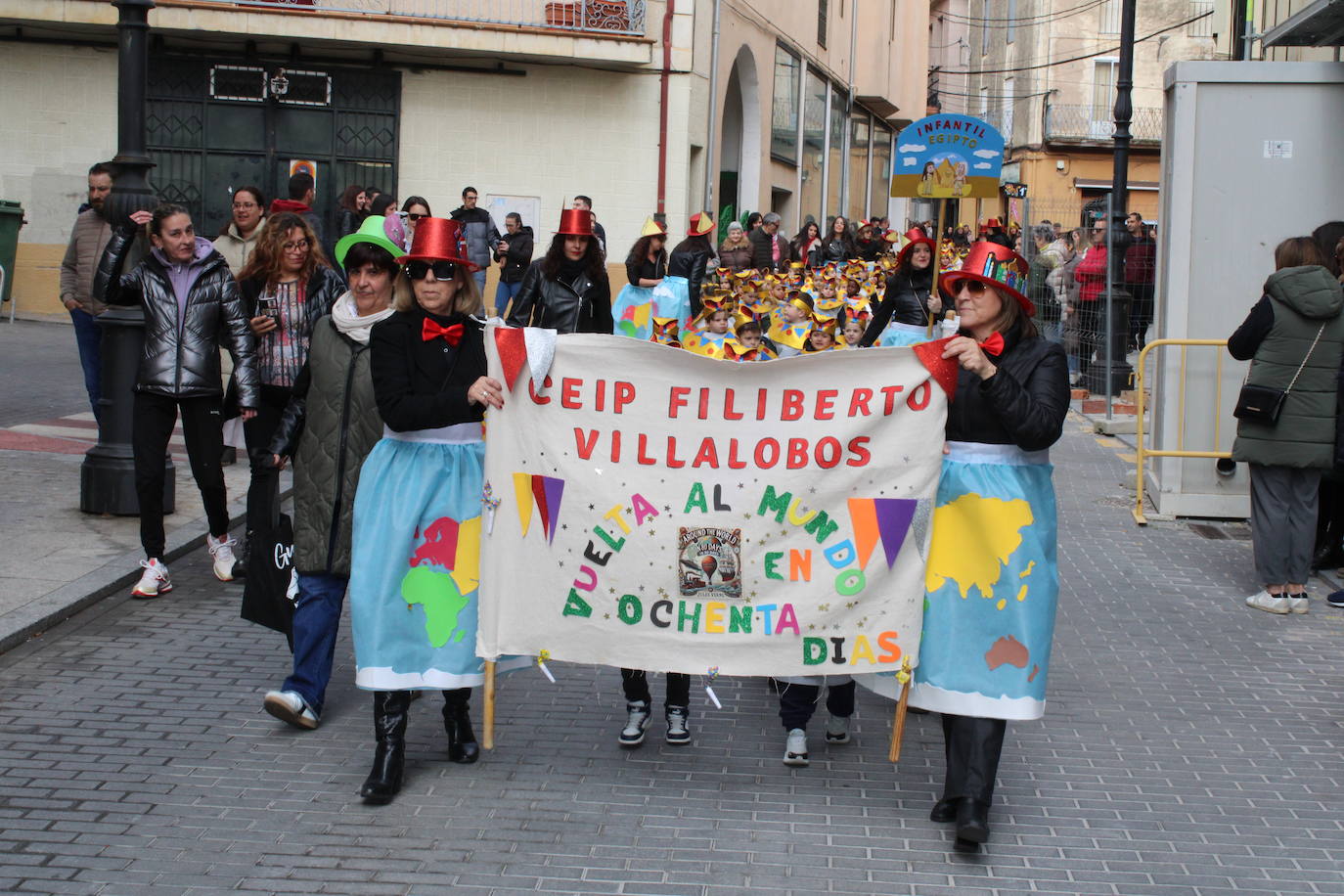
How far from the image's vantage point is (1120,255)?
61.9ft

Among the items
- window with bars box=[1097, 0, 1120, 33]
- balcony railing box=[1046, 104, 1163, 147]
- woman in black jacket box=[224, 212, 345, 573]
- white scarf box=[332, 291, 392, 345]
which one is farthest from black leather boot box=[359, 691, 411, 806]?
window with bars box=[1097, 0, 1120, 33]

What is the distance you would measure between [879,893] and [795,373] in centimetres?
169

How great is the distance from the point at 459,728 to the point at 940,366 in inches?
85.7

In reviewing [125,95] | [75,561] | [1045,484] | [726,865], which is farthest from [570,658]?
[125,95]

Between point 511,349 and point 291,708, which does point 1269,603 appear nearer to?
point 511,349

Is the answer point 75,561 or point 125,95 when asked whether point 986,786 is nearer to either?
point 75,561

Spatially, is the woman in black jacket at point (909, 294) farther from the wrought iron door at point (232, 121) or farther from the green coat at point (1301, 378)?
the wrought iron door at point (232, 121)

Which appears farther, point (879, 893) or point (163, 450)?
point (163, 450)

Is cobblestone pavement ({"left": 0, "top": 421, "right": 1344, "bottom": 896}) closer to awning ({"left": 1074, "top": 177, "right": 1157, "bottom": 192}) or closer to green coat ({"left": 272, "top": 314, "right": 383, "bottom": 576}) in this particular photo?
green coat ({"left": 272, "top": 314, "right": 383, "bottom": 576})

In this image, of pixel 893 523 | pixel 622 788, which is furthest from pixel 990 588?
pixel 622 788

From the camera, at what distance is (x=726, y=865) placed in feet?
16.2

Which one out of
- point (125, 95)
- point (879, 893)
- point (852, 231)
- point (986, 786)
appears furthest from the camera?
point (852, 231)

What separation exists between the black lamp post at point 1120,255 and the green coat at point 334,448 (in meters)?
11.8

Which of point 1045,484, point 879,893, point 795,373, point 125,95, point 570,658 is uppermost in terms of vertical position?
point 125,95
